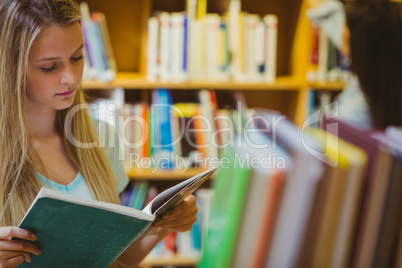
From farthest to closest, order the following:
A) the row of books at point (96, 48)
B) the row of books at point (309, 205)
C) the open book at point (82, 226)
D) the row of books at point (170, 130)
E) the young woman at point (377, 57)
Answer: the row of books at point (170, 130) → the row of books at point (96, 48) → the young woman at point (377, 57) → the open book at point (82, 226) → the row of books at point (309, 205)

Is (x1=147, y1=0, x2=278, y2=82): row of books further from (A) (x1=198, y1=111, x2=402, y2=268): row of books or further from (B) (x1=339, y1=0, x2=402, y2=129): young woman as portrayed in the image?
(A) (x1=198, y1=111, x2=402, y2=268): row of books

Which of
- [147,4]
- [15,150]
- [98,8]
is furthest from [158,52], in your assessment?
[15,150]

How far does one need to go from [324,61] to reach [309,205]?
1836 millimetres

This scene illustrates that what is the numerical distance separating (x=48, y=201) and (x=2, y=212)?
34cm

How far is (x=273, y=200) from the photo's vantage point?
1.53ft

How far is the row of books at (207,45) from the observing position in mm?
2096

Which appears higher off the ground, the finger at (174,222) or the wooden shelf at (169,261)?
the finger at (174,222)

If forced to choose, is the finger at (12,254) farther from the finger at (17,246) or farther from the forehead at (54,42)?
the forehead at (54,42)

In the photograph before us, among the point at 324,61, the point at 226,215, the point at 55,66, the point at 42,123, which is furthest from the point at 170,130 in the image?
the point at 226,215

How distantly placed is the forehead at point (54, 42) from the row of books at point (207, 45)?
1131mm

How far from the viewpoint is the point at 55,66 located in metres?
0.99

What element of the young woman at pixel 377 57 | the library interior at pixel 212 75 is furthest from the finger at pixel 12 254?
the young woman at pixel 377 57

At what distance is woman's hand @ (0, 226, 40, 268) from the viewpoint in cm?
76

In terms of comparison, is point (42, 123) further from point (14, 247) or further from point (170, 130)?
point (170, 130)
